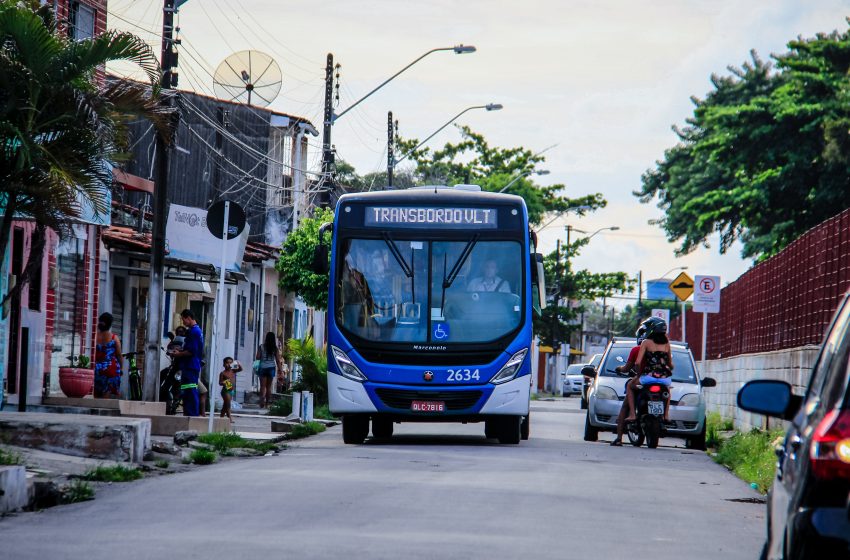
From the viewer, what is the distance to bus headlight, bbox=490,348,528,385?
787 inches

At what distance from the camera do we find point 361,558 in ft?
27.9

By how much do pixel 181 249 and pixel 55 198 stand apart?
13568 millimetres

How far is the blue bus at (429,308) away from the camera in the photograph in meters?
19.9

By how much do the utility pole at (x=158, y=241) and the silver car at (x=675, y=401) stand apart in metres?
6.38

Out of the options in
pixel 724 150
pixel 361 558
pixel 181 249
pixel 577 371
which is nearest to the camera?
pixel 361 558

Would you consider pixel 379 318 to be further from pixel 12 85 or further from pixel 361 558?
pixel 361 558

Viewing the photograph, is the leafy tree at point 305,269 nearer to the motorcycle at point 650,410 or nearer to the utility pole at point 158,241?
the utility pole at point 158,241

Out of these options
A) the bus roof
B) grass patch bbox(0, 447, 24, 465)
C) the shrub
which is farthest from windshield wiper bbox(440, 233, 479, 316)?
the shrub

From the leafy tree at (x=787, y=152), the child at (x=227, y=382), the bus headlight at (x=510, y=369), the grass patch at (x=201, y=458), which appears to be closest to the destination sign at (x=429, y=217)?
the bus headlight at (x=510, y=369)

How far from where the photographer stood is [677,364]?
24031 millimetres

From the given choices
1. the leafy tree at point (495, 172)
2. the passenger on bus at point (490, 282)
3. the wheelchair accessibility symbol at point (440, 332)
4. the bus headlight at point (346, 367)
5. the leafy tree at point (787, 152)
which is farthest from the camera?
the leafy tree at point (495, 172)

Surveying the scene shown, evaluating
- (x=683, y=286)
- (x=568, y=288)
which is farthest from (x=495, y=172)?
(x=683, y=286)

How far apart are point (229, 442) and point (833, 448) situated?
14401mm

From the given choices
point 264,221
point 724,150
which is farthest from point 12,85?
point 264,221
